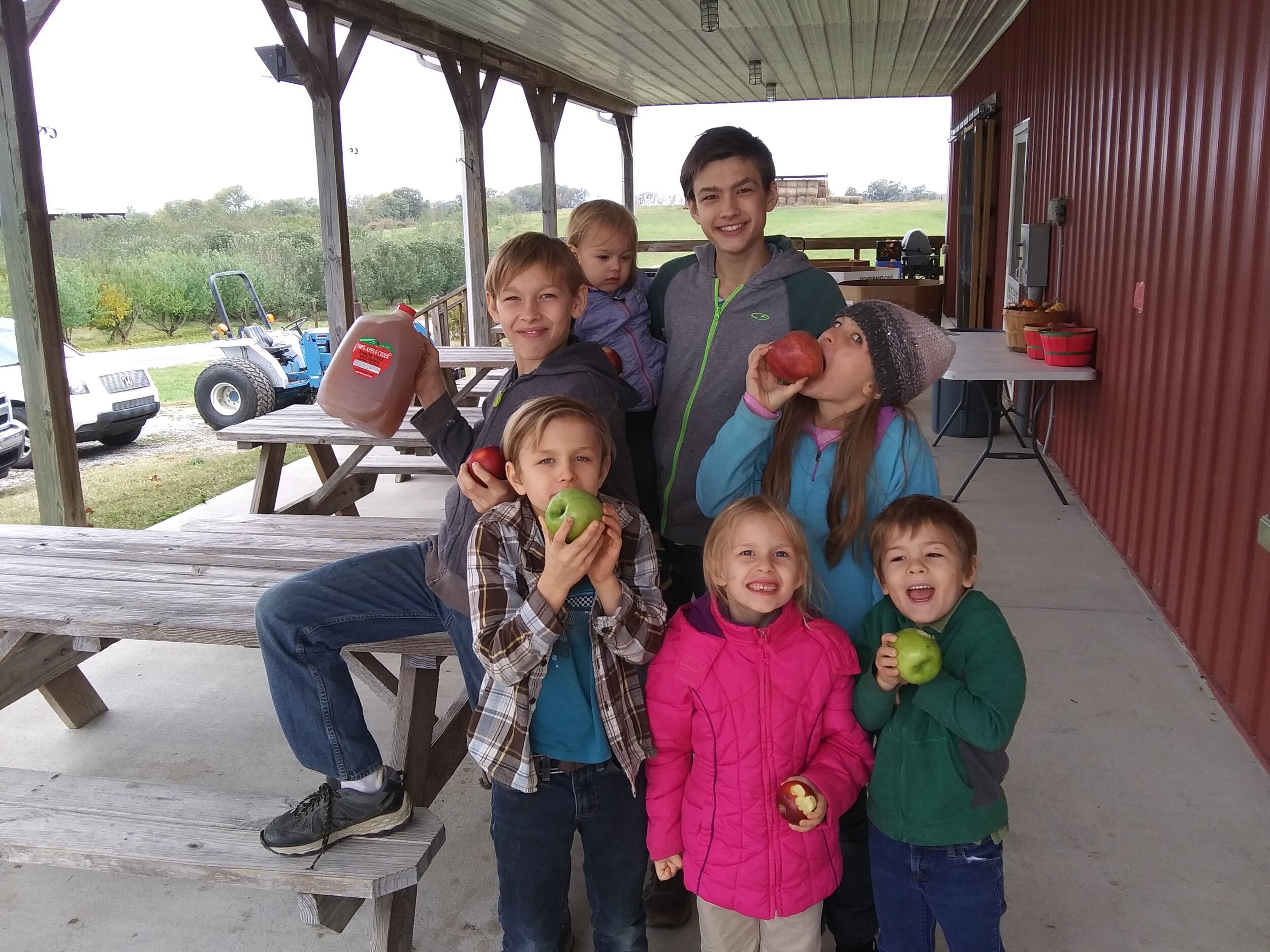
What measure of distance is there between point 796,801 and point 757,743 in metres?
0.12

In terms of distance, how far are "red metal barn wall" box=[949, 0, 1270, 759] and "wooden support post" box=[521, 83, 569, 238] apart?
253 inches

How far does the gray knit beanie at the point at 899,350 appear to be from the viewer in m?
1.74

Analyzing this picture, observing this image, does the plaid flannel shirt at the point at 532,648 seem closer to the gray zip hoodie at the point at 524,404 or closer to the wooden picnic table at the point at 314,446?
the gray zip hoodie at the point at 524,404

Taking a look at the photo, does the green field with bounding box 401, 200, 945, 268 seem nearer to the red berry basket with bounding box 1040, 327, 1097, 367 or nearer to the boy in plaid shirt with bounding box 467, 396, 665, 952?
the red berry basket with bounding box 1040, 327, 1097, 367

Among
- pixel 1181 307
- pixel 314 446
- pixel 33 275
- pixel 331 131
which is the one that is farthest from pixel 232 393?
pixel 1181 307

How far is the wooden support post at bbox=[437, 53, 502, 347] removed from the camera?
8.82 m

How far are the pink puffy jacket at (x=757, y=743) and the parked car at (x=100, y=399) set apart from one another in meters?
8.32

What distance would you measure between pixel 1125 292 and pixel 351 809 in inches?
170

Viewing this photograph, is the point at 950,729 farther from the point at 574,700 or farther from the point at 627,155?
the point at 627,155

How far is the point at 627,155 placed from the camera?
595 inches

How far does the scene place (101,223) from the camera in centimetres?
1370

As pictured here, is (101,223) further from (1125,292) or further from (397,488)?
(1125,292)

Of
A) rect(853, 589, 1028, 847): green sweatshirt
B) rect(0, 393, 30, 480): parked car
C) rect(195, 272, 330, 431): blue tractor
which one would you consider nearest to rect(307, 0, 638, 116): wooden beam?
rect(195, 272, 330, 431): blue tractor

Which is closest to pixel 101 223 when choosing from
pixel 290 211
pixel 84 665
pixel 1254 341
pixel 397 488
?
pixel 290 211
